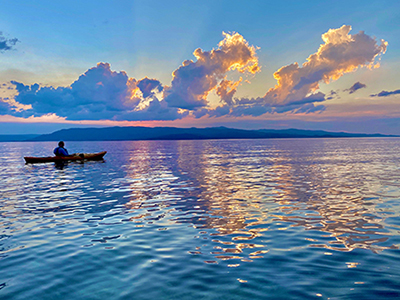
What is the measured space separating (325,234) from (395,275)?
4398 millimetres

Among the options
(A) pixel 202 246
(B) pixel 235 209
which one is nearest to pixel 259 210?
(B) pixel 235 209

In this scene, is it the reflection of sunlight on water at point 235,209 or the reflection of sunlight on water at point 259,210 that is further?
the reflection of sunlight on water at point 235,209

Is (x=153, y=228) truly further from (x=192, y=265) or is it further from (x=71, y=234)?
(x=192, y=265)

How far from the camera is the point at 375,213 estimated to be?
17.2 m

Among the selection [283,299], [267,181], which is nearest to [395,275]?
[283,299]

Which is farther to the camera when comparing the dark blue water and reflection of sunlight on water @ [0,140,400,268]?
reflection of sunlight on water @ [0,140,400,268]

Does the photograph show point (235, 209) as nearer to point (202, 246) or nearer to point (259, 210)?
point (259, 210)

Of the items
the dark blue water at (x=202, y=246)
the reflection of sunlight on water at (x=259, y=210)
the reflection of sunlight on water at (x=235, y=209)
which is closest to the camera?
the dark blue water at (x=202, y=246)

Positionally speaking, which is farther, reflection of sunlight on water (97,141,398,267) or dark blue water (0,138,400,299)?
reflection of sunlight on water (97,141,398,267)

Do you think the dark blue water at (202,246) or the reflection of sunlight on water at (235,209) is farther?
the reflection of sunlight on water at (235,209)

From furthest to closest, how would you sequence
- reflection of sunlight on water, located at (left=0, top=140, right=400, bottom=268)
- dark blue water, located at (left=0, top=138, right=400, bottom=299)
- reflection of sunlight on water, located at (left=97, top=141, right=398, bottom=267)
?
reflection of sunlight on water, located at (left=0, top=140, right=400, bottom=268) → reflection of sunlight on water, located at (left=97, top=141, right=398, bottom=267) → dark blue water, located at (left=0, top=138, right=400, bottom=299)

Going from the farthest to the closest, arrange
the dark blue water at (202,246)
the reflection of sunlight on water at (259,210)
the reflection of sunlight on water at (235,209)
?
the reflection of sunlight on water at (235,209), the reflection of sunlight on water at (259,210), the dark blue water at (202,246)

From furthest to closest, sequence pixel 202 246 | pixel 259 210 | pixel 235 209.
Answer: pixel 235 209 < pixel 259 210 < pixel 202 246

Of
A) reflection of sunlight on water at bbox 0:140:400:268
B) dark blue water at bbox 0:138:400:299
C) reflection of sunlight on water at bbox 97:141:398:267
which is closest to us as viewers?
dark blue water at bbox 0:138:400:299
